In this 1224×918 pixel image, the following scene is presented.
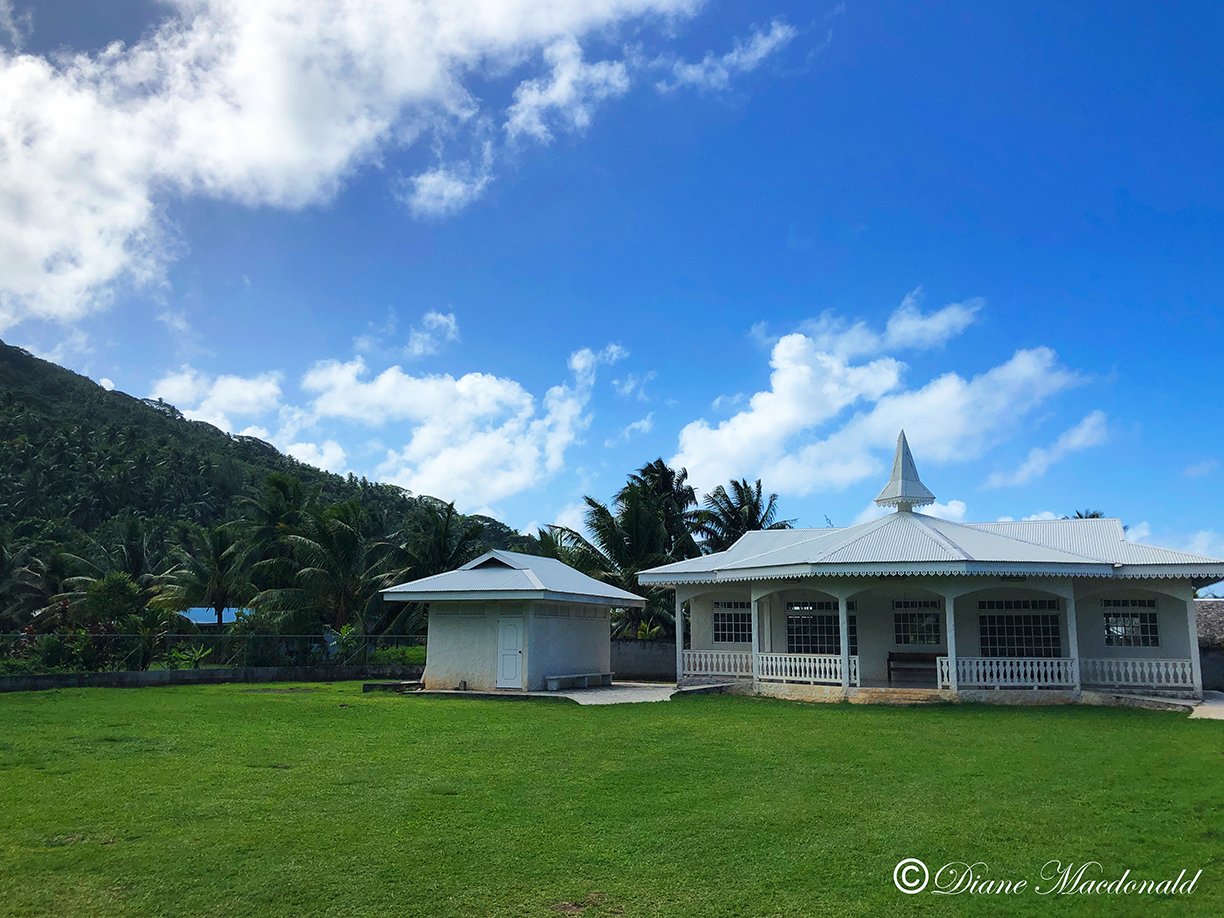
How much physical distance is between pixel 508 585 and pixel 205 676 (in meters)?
9.30

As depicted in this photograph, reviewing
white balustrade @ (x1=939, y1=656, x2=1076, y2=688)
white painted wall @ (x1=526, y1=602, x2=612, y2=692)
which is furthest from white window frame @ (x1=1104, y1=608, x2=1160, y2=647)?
white painted wall @ (x1=526, y1=602, x2=612, y2=692)

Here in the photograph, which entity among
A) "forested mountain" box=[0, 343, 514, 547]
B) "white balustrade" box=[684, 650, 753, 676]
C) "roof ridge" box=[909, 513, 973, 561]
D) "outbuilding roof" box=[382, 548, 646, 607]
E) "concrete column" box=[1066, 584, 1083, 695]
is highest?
"forested mountain" box=[0, 343, 514, 547]

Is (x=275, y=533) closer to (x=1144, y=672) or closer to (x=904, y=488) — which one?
(x=904, y=488)

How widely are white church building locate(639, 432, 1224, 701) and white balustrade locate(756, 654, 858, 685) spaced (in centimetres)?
3

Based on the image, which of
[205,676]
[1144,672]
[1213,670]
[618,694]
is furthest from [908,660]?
[205,676]

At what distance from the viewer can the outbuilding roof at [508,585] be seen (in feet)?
67.1

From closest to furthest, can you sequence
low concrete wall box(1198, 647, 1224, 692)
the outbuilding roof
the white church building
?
the white church building
the outbuilding roof
low concrete wall box(1198, 647, 1224, 692)

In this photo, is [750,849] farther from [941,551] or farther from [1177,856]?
[941,551]

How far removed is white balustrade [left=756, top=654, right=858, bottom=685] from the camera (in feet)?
62.0

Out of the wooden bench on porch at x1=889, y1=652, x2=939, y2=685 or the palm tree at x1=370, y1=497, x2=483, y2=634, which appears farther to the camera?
the palm tree at x1=370, y1=497, x2=483, y2=634

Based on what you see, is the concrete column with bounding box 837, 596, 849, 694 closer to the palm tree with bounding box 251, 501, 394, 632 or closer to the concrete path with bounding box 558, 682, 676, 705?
the concrete path with bounding box 558, 682, 676, 705

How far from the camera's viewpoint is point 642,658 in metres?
28.4

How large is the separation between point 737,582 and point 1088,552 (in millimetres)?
7762

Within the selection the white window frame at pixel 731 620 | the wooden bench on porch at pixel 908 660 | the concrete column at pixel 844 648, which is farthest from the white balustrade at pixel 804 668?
the white window frame at pixel 731 620
